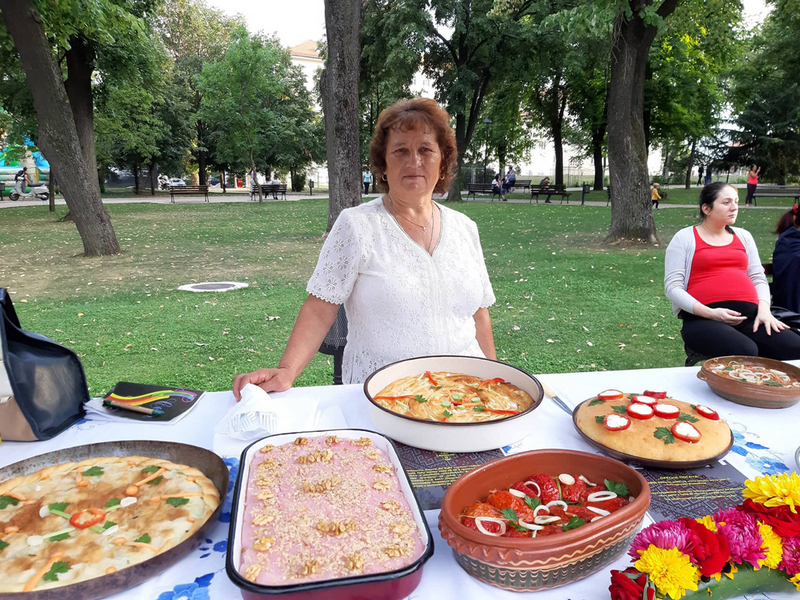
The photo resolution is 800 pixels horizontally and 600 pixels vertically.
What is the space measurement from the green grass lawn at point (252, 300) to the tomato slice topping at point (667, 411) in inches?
129

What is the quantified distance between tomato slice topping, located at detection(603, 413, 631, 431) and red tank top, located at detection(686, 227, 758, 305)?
2.50 m

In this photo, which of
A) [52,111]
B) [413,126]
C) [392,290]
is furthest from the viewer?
[52,111]

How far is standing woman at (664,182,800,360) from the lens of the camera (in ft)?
10.1

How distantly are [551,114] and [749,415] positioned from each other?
97.0 ft

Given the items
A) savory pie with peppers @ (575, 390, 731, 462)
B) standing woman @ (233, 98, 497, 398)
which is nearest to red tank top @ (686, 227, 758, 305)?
standing woman @ (233, 98, 497, 398)

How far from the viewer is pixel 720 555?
0.79 m

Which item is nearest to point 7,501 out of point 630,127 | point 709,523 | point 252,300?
point 709,523

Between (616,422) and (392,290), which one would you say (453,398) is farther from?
(392,290)

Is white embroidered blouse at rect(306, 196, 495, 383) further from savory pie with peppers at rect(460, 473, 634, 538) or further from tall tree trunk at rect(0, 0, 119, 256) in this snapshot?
tall tree trunk at rect(0, 0, 119, 256)

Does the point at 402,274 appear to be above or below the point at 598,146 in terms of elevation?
below

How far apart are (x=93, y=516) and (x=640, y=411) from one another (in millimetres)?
1242

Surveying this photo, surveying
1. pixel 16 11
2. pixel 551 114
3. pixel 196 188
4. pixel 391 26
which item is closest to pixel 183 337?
pixel 16 11

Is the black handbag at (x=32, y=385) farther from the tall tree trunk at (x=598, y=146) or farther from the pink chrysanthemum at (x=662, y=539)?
the tall tree trunk at (x=598, y=146)

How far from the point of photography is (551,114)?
93.2ft
